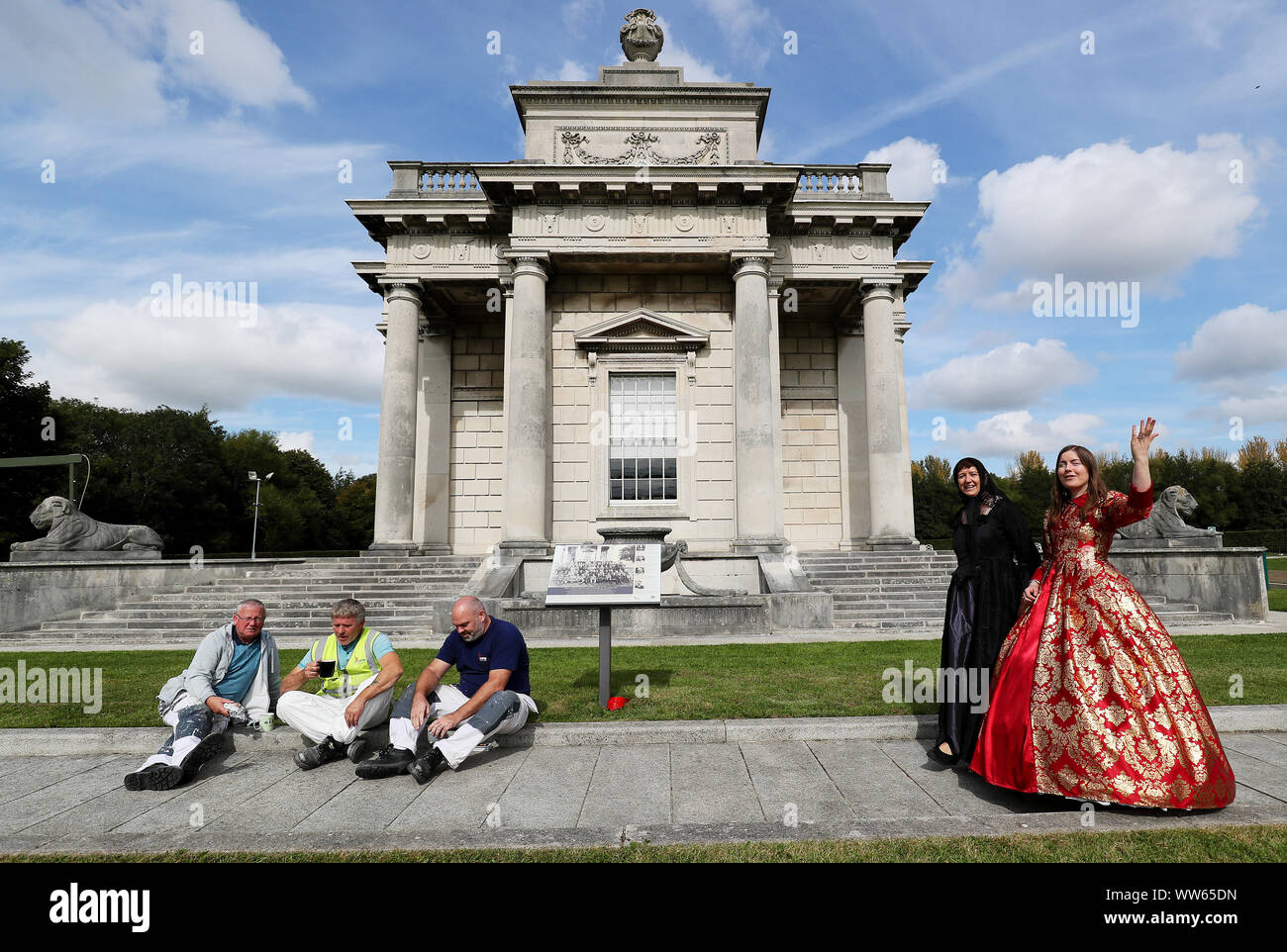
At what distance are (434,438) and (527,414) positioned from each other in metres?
5.37

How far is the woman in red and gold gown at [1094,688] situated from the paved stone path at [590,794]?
219 millimetres

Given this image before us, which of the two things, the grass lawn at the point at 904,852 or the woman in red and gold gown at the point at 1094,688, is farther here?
the woman in red and gold gown at the point at 1094,688

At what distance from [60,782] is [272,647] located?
1.78 meters

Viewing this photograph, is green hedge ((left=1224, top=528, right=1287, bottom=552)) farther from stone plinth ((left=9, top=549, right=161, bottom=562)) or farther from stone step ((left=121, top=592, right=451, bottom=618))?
stone plinth ((left=9, top=549, right=161, bottom=562))

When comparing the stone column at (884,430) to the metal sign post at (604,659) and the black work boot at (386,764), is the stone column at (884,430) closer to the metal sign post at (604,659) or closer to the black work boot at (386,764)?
the metal sign post at (604,659)

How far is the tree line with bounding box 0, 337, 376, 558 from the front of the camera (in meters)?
40.0

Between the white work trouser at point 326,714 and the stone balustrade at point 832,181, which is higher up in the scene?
the stone balustrade at point 832,181

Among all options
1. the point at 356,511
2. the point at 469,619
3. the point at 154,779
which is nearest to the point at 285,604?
the point at 154,779

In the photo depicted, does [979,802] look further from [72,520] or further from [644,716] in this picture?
[72,520]

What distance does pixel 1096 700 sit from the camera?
180 inches

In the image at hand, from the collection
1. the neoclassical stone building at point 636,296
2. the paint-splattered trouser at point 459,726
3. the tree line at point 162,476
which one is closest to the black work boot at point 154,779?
the paint-splattered trouser at point 459,726

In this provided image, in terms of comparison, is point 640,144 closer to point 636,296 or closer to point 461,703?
point 636,296

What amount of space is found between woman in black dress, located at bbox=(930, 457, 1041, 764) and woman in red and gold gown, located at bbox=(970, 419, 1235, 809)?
0.29 metres

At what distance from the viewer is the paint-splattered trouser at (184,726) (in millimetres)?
5605
